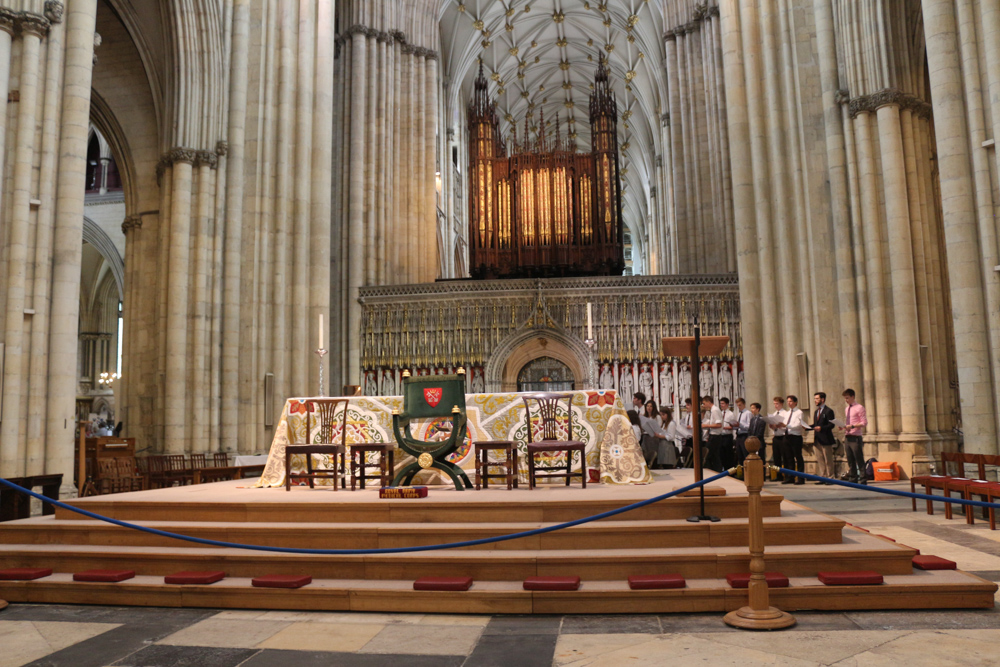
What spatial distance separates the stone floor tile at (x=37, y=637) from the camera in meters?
3.39

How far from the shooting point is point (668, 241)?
2723cm

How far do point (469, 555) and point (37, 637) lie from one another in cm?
214

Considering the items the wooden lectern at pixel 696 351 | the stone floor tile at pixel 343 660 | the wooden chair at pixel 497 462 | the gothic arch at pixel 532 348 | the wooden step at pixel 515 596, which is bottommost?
the stone floor tile at pixel 343 660

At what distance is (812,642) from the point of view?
3.33 m

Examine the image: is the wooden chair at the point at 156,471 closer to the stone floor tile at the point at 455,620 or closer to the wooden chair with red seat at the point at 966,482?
the stone floor tile at the point at 455,620

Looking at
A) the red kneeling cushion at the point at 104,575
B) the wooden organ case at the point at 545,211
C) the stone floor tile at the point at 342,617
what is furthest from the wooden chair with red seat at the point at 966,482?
the wooden organ case at the point at 545,211

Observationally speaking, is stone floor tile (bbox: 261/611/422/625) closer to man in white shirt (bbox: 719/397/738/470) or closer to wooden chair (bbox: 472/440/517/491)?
wooden chair (bbox: 472/440/517/491)

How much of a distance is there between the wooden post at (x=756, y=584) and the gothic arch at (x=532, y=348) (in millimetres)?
12027

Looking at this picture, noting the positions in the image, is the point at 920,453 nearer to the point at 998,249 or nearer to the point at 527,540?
the point at 998,249

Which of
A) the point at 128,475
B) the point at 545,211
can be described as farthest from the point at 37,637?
the point at 545,211

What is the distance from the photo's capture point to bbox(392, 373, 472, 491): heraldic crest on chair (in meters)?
6.14

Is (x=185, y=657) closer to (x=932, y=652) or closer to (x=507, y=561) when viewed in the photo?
(x=507, y=561)

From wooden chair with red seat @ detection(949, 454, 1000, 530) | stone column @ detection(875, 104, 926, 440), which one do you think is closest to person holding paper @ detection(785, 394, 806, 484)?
stone column @ detection(875, 104, 926, 440)

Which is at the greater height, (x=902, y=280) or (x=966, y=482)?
(x=902, y=280)
